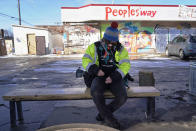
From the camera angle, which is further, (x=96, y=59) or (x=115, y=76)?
(x=96, y=59)

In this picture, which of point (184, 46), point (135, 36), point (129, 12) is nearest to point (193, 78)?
point (184, 46)

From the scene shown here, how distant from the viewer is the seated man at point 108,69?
2.73 m

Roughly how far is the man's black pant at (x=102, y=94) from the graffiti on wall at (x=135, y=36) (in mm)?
16533

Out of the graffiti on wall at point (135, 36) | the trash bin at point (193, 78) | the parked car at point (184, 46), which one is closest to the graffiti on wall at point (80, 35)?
the graffiti on wall at point (135, 36)

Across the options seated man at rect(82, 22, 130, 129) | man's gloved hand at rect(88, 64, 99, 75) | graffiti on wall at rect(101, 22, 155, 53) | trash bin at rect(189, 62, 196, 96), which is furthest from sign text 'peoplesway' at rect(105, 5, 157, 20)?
man's gloved hand at rect(88, 64, 99, 75)

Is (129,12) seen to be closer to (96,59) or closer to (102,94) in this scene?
(96,59)

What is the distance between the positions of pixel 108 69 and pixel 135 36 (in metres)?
A: 17.0

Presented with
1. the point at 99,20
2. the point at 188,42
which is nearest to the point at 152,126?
the point at 188,42

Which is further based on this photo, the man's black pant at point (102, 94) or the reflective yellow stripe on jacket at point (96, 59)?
the reflective yellow stripe on jacket at point (96, 59)

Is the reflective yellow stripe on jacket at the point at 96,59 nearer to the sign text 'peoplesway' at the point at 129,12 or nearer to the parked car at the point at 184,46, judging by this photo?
the parked car at the point at 184,46

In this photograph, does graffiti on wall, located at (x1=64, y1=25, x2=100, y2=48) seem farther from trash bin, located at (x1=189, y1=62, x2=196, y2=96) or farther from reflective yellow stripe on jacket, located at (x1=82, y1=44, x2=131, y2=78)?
reflective yellow stripe on jacket, located at (x1=82, y1=44, x2=131, y2=78)

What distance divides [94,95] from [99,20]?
16.1 m

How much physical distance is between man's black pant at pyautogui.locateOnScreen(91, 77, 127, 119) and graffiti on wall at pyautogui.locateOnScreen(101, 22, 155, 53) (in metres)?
16.5

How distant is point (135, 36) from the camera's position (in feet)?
63.1
